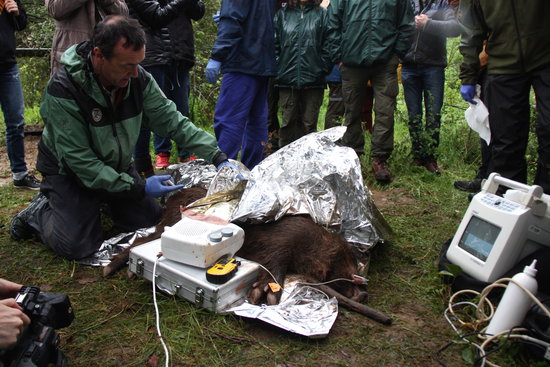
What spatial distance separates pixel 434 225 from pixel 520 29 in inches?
53.7

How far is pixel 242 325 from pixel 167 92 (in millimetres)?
2666

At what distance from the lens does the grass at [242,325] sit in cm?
171

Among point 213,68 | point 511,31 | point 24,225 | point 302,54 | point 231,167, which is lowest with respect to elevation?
point 24,225

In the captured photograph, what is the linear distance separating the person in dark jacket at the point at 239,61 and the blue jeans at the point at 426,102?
4.74 ft

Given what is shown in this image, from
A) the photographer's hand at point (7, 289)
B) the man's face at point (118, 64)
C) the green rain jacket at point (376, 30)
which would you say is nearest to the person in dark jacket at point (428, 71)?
→ the green rain jacket at point (376, 30)

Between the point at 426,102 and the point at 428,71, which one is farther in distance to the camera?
the point at 426,102

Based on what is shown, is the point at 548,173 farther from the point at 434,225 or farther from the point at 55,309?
the point at 55,309

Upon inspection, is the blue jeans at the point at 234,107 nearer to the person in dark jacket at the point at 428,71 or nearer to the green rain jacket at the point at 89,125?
the green rain jacket at the point at 89,125

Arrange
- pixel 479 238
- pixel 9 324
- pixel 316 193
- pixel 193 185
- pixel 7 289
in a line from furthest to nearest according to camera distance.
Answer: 1. pixel 193 185
2. pixel 316 193
3. pixel 479 238
4. pixel 7 289
5. pixel 9 324

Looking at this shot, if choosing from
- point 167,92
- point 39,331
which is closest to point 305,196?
point 39,331

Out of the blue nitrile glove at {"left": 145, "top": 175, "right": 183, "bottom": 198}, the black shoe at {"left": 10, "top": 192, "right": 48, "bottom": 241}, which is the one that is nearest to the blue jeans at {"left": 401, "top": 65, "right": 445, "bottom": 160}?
the blue nitrile glove at {"left": 145, "top": 175, "right": 183, "bottom": 198}

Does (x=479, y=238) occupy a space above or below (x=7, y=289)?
above

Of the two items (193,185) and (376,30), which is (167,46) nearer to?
(193,185)

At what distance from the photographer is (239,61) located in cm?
358
